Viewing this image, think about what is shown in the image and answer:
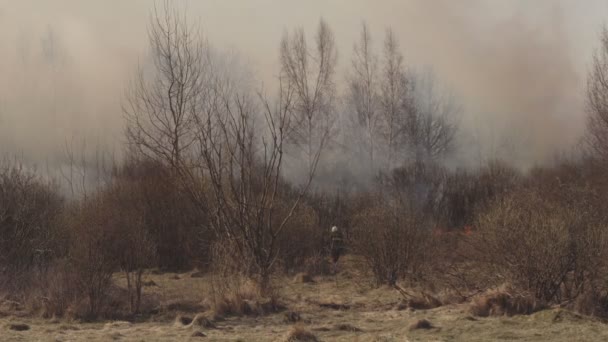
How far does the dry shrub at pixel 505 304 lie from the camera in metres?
11.6

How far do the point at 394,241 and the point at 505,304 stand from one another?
19.8 feet

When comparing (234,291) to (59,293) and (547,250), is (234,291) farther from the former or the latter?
(547,250)

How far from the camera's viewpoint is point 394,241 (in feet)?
57.8

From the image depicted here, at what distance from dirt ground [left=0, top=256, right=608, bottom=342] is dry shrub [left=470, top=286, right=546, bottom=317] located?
316 mm

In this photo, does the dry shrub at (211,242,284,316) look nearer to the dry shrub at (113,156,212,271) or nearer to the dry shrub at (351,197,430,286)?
the dry shrub at (351,197,430,286)

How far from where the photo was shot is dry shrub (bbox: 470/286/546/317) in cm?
1157

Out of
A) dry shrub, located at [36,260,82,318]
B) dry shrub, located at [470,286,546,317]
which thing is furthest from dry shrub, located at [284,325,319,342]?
dry shrub, located at [36,260,82,318]

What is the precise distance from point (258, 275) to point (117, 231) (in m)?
3.52

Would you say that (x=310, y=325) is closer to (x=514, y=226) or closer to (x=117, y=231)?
→ (x=514, y=226)

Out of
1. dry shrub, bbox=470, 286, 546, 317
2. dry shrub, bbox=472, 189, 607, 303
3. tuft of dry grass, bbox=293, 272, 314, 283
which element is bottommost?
dry shrub, bbox=470, 286, 546, 317

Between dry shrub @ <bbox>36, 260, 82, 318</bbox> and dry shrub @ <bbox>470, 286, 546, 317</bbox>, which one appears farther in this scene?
dry shrub @ <bbox>36, 260, 82, 318</bbox>

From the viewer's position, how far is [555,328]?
996 centimetres

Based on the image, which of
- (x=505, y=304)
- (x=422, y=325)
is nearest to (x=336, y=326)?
(x=422, y=325)

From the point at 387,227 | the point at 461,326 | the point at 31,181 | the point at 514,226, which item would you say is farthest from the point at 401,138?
the point at 461,326
